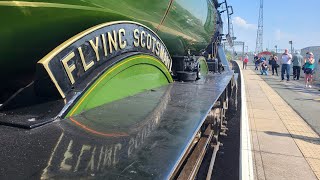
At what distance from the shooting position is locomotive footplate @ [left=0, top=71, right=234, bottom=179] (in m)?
1.21

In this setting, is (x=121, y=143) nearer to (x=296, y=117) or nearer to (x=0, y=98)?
(x=0, y=98)

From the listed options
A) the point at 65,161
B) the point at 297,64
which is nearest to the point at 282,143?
the point at 65,161

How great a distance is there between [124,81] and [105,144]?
1206 millimetres

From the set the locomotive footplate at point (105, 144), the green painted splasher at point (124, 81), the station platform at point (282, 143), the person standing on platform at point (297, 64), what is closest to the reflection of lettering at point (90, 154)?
the locomotive footplate at point (105, 144)

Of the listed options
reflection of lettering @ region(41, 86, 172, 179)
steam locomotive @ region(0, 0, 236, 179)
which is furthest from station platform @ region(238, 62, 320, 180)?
reflection of lettering @ region(41, 86, 172, 179)

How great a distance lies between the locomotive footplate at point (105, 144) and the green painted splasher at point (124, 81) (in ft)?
0.27

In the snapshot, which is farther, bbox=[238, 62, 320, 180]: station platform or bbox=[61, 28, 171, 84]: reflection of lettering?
bbox=[238, 62, 320, 180]: station platform

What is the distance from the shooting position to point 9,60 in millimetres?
1972

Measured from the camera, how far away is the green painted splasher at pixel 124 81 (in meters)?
2.13

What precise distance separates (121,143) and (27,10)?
2.73 feet

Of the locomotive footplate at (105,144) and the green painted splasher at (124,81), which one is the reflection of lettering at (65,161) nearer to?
the locomotive footplate at (105,144)

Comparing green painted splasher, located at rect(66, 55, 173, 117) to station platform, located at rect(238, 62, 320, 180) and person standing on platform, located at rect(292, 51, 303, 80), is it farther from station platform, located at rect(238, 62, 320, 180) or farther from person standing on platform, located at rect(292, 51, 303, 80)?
person standing on platform, located at rect(292, 51, 303, 80)

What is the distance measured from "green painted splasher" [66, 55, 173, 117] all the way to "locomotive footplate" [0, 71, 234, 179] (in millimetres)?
81

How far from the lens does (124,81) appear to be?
265 centimetres
